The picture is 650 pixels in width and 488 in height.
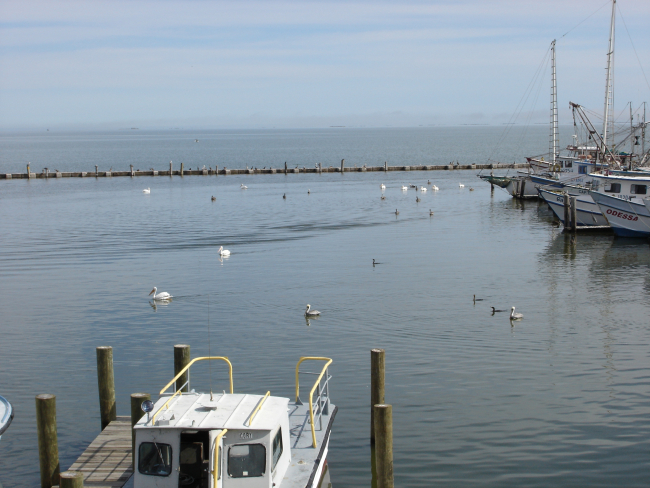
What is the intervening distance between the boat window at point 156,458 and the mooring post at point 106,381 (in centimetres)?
427

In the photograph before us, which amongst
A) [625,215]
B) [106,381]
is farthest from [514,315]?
[625,215]

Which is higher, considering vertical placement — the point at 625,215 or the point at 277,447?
the point at 625,215

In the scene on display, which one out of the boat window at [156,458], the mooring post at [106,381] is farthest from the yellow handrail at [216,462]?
the mooring post at [106,381]

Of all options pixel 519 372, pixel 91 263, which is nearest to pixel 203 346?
pixel 519 372

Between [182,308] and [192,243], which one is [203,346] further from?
[192,243]

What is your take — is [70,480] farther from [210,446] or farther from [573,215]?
[573,215]

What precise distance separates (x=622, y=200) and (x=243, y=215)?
29603 mm

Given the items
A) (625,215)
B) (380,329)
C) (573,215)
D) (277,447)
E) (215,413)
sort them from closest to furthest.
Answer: (215,413), (277,447), (380,329), (625,215), (573,215)

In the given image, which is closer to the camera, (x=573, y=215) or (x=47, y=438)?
(x=47, y=438)

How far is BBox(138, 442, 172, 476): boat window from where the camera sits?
11.6 m

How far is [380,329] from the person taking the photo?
85.5ft

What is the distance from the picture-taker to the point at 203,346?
81.2 feet

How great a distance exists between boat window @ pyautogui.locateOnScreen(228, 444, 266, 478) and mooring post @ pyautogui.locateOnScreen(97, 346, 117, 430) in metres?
5.14

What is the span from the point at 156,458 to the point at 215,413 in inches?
46.5
